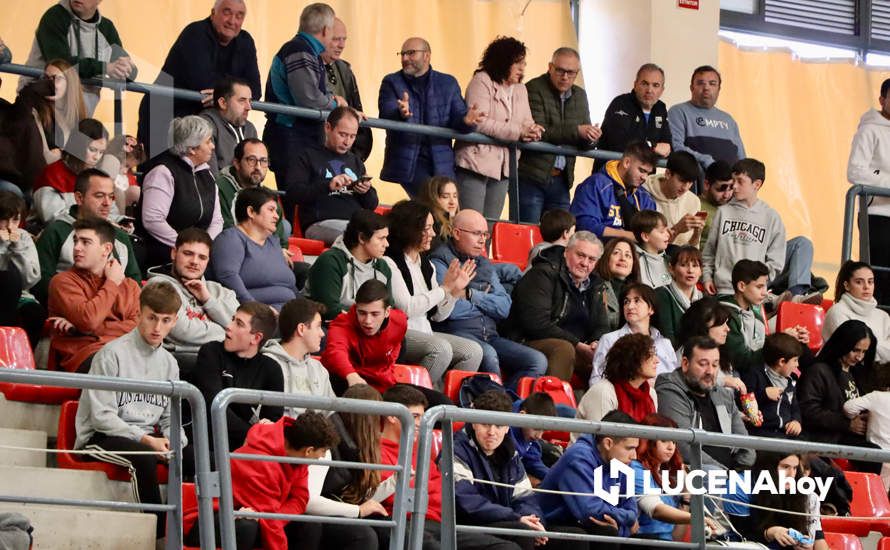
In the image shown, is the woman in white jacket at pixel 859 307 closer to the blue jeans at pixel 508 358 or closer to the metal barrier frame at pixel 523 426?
the blue jeans at pixel 508 358

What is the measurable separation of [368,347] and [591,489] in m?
1.32

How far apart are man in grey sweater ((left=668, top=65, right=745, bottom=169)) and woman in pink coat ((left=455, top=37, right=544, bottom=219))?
1.13 metres

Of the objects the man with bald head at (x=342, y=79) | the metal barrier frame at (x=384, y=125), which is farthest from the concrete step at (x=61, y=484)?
the man with bald head at (x=342, y=79)

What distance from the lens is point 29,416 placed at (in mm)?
5895

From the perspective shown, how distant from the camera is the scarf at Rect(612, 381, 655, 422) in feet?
22.8

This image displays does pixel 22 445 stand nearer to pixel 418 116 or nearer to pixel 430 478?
pixel 430 478

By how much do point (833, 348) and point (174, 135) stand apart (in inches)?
138

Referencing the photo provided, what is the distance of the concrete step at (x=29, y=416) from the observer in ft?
19.2

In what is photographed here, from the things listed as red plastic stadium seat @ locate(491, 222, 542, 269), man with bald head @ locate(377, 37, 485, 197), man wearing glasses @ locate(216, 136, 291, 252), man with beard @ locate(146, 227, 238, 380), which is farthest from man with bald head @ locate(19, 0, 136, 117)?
red plastic stadium seat @ locate(491, 222, 542, 269)

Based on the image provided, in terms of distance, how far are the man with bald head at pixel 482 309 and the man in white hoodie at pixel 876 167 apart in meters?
2.88

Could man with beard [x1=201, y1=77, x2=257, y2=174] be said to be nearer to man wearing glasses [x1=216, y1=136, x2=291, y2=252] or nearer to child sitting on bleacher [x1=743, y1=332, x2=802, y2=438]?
man wearing glasses [x1=216, y1=136, x2=291, y2=252]

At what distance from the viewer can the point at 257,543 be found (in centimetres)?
510

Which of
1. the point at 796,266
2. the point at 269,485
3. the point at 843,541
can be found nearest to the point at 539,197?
the point at 796,266

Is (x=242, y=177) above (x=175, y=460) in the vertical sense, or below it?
above
